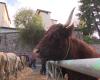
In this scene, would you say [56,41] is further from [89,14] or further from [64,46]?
[89,14]

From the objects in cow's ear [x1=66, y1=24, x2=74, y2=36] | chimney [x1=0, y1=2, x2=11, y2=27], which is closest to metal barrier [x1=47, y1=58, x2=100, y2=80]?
cow's ear [x1=66, y1=24, x2=74, y2=36]

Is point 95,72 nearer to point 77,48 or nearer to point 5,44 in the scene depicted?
point 77,48

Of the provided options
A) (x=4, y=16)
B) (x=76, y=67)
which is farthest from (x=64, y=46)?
(x=4, y=16)

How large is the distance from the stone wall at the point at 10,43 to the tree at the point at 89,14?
8.39 m

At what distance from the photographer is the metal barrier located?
11.1ft

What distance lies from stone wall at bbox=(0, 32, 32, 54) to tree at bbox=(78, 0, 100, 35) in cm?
839

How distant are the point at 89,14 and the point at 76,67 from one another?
4960 centimetres

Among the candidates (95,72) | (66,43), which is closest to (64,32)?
(66,43)

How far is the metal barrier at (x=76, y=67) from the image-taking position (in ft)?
11.1

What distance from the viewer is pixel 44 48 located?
4.79m

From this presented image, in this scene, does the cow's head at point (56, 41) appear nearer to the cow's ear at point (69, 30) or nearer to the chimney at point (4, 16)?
the cow's ear at point (69, 30)

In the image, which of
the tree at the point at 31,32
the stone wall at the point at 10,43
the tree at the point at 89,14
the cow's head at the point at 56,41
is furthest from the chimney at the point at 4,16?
the cow's head at the point at 56,41

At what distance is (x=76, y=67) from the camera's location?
4.12m

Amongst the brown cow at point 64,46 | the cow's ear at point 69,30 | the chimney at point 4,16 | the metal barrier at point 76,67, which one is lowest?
the metal barrier at point 76,67
